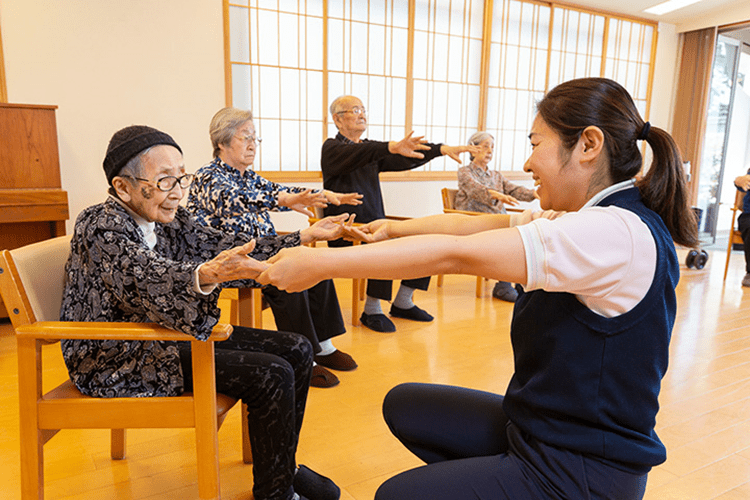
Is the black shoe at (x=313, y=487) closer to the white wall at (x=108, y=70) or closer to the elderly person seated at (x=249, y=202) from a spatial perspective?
the elderly person seated at (x=249, y=202)

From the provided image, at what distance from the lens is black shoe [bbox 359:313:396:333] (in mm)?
3213

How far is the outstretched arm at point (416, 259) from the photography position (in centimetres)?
84

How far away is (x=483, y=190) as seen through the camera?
3971 mm

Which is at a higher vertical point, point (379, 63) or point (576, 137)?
point (379, 63)

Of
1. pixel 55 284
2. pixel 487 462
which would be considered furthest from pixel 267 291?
pixel 487 462

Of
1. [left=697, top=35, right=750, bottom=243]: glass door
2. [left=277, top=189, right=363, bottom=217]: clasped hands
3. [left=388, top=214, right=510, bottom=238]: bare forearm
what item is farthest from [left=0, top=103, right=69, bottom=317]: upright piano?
[left=697, top=35, right=750, bottom=243]: glass door

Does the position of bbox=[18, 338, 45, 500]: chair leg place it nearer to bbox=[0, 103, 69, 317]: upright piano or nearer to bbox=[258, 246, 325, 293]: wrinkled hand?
bbox=[258, 246, 325, 293]: wrinkled hand

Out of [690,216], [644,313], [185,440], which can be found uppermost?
[690,216]

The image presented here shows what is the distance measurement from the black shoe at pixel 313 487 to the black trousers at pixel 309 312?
0.84 m

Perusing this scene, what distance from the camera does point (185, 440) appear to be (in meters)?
1.96

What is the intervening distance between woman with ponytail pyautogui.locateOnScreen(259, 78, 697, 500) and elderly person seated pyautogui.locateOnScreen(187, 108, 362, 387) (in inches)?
55.4

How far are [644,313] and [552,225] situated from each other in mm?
222

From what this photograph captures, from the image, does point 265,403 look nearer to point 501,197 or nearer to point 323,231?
point 323,231

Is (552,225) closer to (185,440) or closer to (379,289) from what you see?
(185,440)
